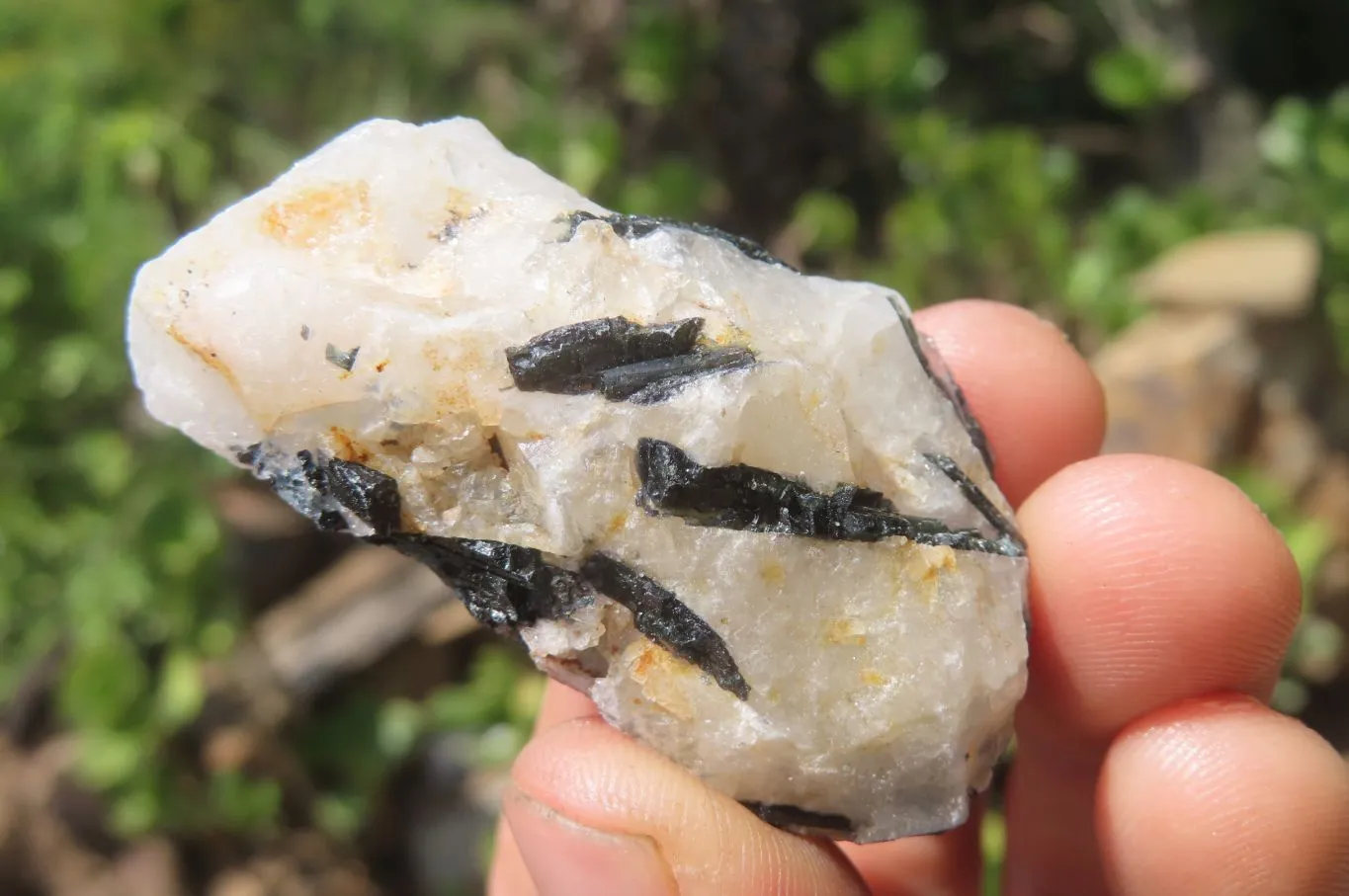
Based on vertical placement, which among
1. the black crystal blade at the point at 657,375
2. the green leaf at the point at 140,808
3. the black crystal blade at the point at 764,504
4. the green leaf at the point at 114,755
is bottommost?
the green leaf at the point at 140,808

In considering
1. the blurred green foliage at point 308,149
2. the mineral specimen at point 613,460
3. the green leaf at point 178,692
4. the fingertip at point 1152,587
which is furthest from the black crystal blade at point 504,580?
the green leaf at point 178,692

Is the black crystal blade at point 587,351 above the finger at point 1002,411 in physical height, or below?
above

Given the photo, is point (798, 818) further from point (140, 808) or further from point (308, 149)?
point (308, 149)

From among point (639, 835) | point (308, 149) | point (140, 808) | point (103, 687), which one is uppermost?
point (639, 835)

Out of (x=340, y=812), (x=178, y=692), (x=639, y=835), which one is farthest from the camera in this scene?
(x=340, y=812)

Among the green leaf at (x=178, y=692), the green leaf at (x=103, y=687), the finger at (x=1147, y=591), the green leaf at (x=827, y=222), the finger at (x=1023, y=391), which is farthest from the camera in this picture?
the green leaf at (x=827, y=222)

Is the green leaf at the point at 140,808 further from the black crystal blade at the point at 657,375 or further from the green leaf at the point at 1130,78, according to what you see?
the green leaf at the point at 1130,78

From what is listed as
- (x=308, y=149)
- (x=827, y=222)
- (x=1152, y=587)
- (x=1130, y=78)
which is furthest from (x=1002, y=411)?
(x=308, y=149)

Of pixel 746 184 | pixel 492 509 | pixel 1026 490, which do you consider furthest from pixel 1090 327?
pixel 492 509
